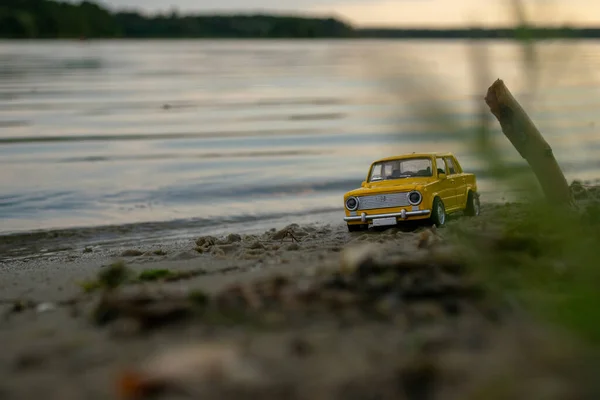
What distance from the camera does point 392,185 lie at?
41.6 feet

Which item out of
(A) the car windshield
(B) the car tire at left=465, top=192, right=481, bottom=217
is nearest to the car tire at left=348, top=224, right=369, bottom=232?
(A) the car windshield

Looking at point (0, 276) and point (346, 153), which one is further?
point (346, 153)

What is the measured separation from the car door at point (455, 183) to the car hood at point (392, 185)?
595 mm

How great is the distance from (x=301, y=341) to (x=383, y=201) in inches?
313

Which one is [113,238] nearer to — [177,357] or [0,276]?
[0,276]

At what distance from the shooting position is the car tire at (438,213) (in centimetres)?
1233

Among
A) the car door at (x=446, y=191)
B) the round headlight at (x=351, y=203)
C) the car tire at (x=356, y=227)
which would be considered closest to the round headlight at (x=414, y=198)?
the car door at (x=446, y=191)

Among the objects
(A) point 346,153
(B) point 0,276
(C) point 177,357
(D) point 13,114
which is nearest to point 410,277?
(C) point 177,357

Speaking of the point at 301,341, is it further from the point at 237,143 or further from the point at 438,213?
the point at 237,143

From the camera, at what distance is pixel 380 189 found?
1244 cm

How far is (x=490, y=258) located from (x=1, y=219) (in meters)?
13.3

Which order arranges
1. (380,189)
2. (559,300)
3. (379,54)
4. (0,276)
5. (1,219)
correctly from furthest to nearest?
(1,219), (380,189), (0,276), (559,300), (379,54)

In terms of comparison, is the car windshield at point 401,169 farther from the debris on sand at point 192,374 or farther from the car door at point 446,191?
the debris on sand at point 192,374

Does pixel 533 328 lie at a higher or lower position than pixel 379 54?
lower
